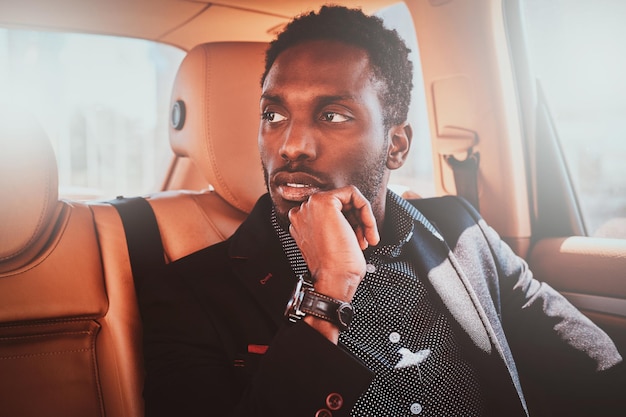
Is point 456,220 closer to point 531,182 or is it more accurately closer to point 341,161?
point 531,182

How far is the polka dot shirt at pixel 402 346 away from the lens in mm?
1353

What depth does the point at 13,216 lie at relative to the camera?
4.50ft

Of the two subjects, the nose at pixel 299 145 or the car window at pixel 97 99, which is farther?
the car window at pixel 97 99

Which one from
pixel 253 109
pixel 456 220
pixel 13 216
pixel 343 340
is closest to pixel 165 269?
pixel 13 216

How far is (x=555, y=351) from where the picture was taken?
1.70 meters

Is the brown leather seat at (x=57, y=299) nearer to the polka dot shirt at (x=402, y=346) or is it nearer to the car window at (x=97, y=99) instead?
the car window at (x=97, y=99)

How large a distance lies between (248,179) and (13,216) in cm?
72

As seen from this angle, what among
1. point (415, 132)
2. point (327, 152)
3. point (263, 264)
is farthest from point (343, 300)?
point (415, 132)

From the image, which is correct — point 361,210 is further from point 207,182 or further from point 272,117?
point 207,182

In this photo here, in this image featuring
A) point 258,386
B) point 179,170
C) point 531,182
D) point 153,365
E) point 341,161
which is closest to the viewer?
point 258,386

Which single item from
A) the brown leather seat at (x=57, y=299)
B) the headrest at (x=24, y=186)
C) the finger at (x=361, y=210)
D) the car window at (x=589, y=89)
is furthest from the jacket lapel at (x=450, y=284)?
the headrest at (x=24, y=186)

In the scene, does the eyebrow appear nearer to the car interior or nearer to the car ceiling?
the car interior

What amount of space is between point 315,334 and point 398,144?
762 millimetres

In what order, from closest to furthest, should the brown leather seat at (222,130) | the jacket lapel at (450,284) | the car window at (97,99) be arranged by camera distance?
the jacket lapel at (450,284), the brown leather seat at (222,130), the car window at (97,99)
